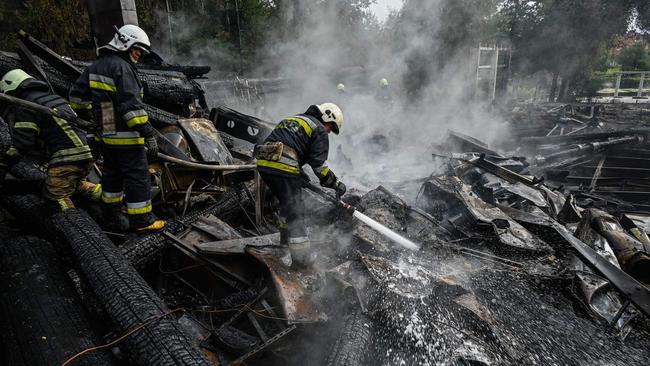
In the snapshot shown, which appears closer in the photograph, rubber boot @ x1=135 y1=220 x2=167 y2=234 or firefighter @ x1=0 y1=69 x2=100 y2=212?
firefighter @ x1=0 y1=69 x2=100 y2=212

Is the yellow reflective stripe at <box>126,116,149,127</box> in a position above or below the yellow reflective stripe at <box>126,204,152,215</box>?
above

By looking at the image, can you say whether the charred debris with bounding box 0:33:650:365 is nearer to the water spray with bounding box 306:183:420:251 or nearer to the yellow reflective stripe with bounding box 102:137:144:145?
the water spray with bounding box 306:183:420:251

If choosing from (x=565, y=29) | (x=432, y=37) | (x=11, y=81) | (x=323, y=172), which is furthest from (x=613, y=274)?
(x=565, y=29)

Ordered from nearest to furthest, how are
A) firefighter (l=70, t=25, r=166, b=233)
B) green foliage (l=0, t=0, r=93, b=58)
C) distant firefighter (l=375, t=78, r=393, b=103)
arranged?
firefighter (l=70, t=25, r=166, b=233) → green foliage (l=0, t=0, r=93, b=58) → distant firefighter (l=375, t=78, r=393, b=103)

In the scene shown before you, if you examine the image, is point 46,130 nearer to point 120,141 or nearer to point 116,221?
point 120,141

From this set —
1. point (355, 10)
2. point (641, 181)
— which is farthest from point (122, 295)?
point (355, 10)

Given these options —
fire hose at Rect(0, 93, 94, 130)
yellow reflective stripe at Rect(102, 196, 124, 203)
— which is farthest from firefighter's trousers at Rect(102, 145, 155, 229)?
fire hose at Rect(0, 93, 94, 130)

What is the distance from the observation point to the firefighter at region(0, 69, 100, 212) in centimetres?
328

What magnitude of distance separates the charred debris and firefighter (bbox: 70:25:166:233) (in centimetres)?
31

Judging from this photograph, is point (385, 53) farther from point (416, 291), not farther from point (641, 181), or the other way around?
point (416, 291)

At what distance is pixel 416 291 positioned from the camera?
3363 mm

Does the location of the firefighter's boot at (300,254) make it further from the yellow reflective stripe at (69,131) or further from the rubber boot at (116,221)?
the yellow reflective stripe at (69,131)

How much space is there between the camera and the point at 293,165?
3295mm

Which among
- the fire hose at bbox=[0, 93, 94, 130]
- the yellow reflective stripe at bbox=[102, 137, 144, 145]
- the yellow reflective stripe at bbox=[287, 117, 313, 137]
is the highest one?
the fire hose at bbox=[0, 93, 94, 130]
